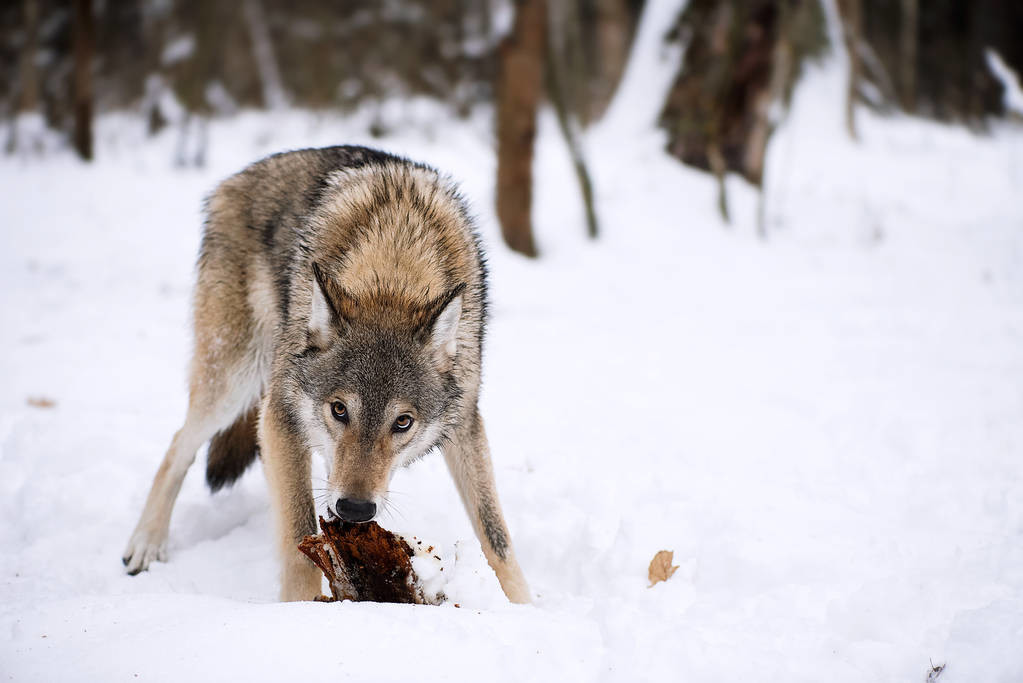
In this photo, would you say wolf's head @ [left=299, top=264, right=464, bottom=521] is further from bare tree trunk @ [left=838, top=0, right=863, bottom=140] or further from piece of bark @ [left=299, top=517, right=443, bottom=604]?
bare tree trunk @ [left=838, top=0, right=863, bottom=140]

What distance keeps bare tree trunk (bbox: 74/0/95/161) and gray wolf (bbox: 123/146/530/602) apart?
25.2 ft

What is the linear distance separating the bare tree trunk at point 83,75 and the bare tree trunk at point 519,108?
592cm

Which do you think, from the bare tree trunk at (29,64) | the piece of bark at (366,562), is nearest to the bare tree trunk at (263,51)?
the bare tree trunk at (29,64)

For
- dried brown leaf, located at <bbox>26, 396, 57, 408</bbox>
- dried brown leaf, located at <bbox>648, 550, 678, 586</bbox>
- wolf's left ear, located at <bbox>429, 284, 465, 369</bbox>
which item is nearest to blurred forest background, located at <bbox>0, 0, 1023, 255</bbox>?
dried brown leaf, located at <bbox>26, 396, 57, 408</bbox>

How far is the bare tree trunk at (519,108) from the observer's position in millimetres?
6648

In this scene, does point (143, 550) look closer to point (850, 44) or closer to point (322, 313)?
point (322, 313)

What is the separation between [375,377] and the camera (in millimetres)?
2340

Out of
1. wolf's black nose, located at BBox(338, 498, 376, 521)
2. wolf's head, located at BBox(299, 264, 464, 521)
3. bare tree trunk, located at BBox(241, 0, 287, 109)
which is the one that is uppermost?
wolf's head, located at BBox(299, 264, 464, 521)

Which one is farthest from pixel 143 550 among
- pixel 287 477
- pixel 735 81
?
pixel 735 81

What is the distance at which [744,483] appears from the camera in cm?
340

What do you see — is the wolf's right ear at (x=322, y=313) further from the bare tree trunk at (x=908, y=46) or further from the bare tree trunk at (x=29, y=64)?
the bare tree trunk at (x=908, y=46)

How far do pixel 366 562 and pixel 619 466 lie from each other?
1.78m

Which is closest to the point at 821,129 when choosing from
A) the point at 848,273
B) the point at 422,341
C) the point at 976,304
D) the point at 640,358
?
the point at 848,273

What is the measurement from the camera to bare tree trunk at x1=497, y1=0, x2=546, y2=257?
6648mm
